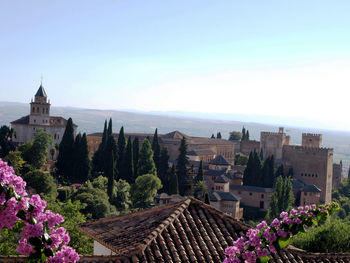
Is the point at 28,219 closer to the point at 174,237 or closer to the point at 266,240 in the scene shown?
the point at 266,240

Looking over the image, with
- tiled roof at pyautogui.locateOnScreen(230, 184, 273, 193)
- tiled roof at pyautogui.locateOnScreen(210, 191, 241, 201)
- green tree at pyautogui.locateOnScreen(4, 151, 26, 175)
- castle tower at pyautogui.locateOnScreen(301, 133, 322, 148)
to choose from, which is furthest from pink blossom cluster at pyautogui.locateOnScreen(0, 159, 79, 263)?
castle tower at pyautogui.locateOnScreen(301, 133, 322, 148)

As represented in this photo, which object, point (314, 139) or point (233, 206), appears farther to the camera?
point (314, 139)

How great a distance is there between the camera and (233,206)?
47.4 meters

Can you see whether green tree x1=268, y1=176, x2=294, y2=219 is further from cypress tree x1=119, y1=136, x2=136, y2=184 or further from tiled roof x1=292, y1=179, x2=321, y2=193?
cypress tree x1=119, y1=136, x2=136, y2=184

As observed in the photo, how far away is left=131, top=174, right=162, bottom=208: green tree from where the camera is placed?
4509 cm

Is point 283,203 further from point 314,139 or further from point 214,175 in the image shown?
point 314,139

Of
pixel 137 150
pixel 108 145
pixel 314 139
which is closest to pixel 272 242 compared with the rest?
pixel 108 145

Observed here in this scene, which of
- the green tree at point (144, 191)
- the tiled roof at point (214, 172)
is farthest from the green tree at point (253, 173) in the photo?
the green tree at point (144, 191)

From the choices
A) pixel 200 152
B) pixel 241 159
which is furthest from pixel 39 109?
pixel 241 159

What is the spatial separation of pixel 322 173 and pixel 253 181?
44.3 feet

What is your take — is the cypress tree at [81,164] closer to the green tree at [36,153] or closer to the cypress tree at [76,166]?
the cypress tree at [76,166]

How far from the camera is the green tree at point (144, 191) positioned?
45094 mm

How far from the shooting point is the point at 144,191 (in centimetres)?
4516

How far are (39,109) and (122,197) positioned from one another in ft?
69.3
